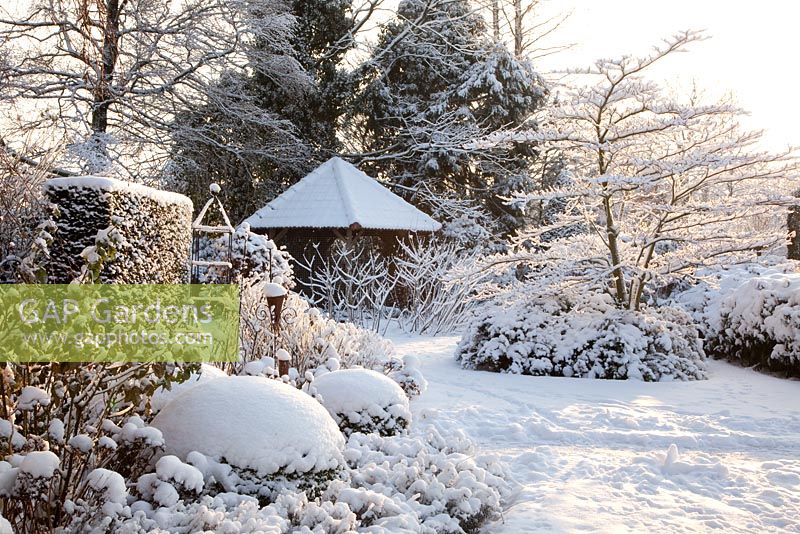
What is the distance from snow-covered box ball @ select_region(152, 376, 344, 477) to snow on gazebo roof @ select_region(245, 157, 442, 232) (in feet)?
39.7

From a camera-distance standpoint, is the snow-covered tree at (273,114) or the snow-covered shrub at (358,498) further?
the snow-covered tree at (273,114)

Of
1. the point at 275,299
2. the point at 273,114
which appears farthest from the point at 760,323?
the point at 273,114

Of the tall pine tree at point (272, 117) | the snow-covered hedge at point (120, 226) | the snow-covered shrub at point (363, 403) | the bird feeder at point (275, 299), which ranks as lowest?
the snow-covered shrub at point (363, 403)

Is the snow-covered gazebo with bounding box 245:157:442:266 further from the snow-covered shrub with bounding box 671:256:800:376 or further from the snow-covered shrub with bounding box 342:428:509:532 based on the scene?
the snow-covered shrub with bounding box 342:428:509:532

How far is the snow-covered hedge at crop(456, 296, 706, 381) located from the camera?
8859mm

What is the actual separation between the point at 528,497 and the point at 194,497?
2017 millimetres

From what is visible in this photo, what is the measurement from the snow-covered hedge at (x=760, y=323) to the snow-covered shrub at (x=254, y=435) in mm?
7239

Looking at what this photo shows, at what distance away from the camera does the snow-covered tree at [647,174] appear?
28.5ft

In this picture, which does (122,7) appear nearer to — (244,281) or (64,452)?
(244,281)

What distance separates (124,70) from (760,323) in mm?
14133

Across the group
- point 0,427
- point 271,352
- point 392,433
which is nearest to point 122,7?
point 271,352

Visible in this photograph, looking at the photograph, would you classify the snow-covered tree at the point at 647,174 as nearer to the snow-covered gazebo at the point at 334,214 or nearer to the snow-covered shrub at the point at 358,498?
the snow-covered shrub at the point at 358,498

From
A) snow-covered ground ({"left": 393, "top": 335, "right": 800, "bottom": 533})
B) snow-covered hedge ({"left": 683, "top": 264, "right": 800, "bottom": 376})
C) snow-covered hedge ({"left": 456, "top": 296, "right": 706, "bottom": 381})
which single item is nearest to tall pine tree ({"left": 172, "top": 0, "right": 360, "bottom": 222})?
snow-covered hedge ({"left": 456, "top": 296, "right": 706, "bottom": 381})

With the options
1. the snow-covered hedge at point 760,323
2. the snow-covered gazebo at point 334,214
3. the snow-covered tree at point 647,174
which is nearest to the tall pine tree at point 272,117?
the snow-covered gazebo at point 334,214
